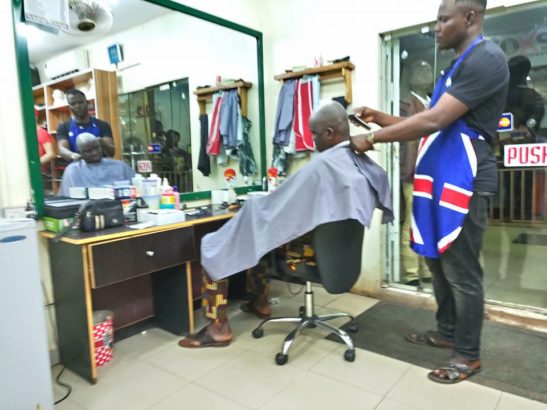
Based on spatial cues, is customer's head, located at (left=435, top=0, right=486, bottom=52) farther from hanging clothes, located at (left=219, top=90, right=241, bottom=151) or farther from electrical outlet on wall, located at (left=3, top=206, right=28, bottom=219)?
electrical outlet on wall, located at (left=3, top=206, right=28, bottom=219)

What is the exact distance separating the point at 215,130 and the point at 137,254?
58.6 inches

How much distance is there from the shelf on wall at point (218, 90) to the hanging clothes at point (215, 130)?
0.05 metres

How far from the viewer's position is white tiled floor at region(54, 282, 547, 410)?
163cm

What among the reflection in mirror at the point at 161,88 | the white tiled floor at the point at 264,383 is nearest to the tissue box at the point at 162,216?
the reflection in mirror at the point at 161,88

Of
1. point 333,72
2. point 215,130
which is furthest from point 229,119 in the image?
point 333,72

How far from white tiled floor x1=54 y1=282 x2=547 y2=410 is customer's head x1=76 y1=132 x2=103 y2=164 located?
112 centimetres

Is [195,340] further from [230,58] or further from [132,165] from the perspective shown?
[230,58]

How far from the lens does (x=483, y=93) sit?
156cm

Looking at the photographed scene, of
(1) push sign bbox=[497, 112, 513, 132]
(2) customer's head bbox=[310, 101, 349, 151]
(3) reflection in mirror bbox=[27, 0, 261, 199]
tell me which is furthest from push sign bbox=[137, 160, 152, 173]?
(1) push sign bbox=[497, 112, 513, 132]

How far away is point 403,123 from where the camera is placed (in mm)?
1673

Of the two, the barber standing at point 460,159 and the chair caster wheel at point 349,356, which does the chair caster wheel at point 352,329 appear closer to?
the chair caster wheel at point 349,356

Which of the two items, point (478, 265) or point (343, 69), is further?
point (343, 69)

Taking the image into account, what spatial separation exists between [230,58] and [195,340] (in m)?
2.26

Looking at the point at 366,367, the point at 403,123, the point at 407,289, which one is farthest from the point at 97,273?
the point at 407,289
